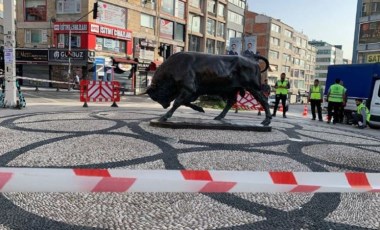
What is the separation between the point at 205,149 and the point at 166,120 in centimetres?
226

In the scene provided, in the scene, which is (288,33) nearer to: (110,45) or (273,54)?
(273,54)

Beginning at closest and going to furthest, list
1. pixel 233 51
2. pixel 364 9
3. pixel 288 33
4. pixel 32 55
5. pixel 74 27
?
pixel 233 51
pixel 74 27
pixel 32 55
pixel 364 9
pixel 288 33

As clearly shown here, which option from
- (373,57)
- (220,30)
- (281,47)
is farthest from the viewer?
(281,47)

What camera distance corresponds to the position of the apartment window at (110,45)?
107ft

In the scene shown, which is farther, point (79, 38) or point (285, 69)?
point (285, 69)

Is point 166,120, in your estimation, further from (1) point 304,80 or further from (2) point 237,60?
(1) point 304,80

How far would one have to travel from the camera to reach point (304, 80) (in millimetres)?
91125

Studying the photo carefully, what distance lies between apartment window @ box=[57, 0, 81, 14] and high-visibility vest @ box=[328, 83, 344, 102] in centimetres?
2571

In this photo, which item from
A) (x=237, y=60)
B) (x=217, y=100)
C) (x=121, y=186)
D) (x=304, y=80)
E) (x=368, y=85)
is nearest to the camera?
(x=121, y=186)

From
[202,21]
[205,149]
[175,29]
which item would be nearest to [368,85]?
[205,149]

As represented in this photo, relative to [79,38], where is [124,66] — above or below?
below

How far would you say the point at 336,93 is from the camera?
41.4 ft

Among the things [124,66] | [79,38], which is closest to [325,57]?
[124,66]

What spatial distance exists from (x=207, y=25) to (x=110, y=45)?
1814 cm
